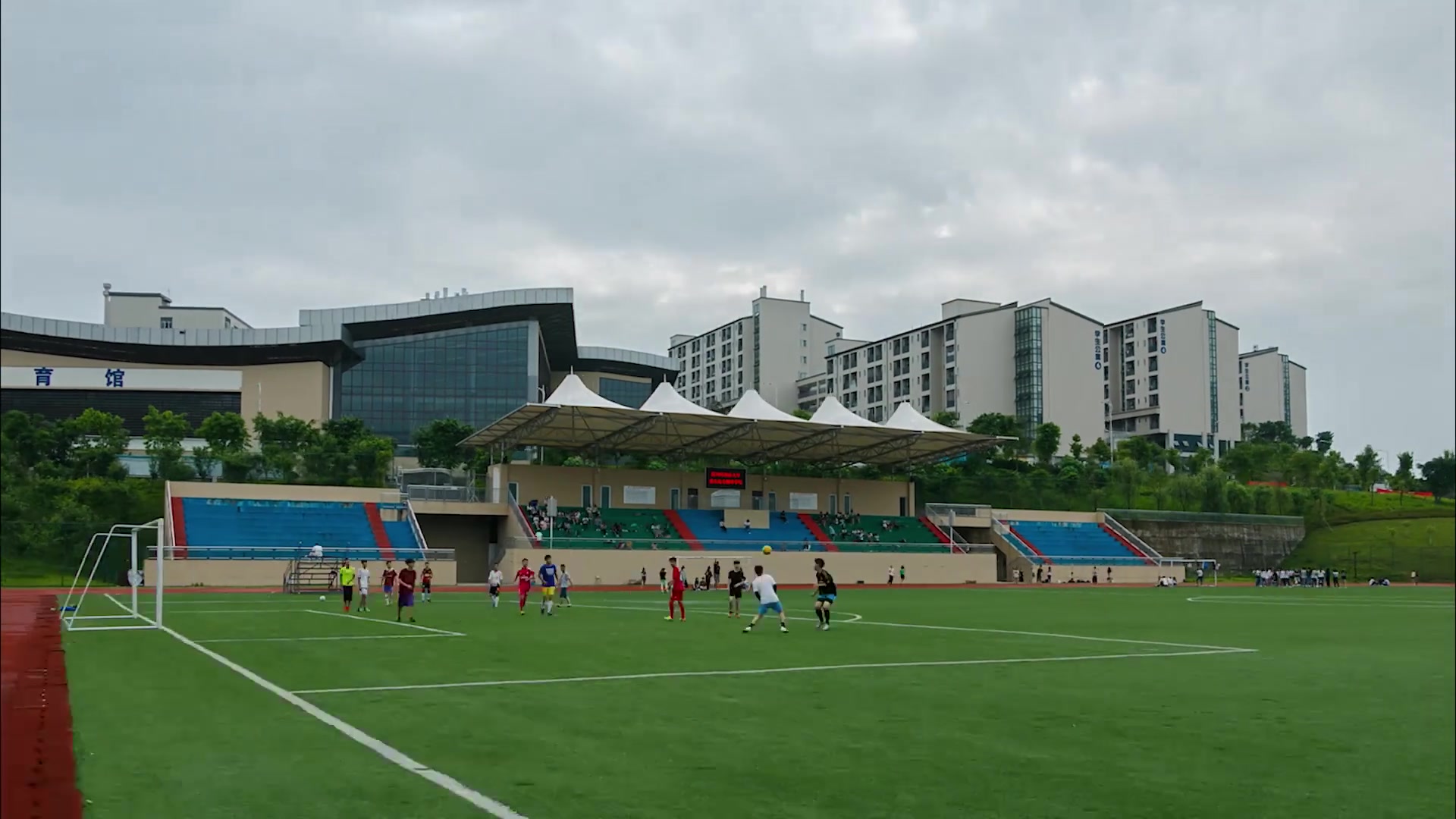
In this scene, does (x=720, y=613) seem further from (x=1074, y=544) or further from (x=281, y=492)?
(x=1074, y=544)

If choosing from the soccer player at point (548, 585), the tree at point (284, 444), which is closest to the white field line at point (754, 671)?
the soccer player at point (548, 585)

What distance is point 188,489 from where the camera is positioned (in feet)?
196

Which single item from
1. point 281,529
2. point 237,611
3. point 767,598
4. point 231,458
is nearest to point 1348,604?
point 767,598

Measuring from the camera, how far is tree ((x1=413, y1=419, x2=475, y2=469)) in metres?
85.0

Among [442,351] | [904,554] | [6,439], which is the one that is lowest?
[904,554]

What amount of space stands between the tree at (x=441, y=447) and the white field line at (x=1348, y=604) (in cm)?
5426

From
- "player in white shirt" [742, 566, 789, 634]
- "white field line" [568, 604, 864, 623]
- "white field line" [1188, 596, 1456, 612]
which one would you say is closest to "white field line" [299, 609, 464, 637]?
"player in white shirt" [742, 566, 789, 634]

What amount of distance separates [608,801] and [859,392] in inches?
5277

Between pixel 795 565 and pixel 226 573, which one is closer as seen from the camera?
pixel 226 573

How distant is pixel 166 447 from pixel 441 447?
22777 millimetres

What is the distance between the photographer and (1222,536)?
87.8 meters

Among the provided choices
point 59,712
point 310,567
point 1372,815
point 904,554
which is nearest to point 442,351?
point 904,554

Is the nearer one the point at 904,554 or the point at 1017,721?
the point at 1017,721

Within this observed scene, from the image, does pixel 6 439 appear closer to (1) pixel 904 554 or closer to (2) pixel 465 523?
(2) pixel 465 523
